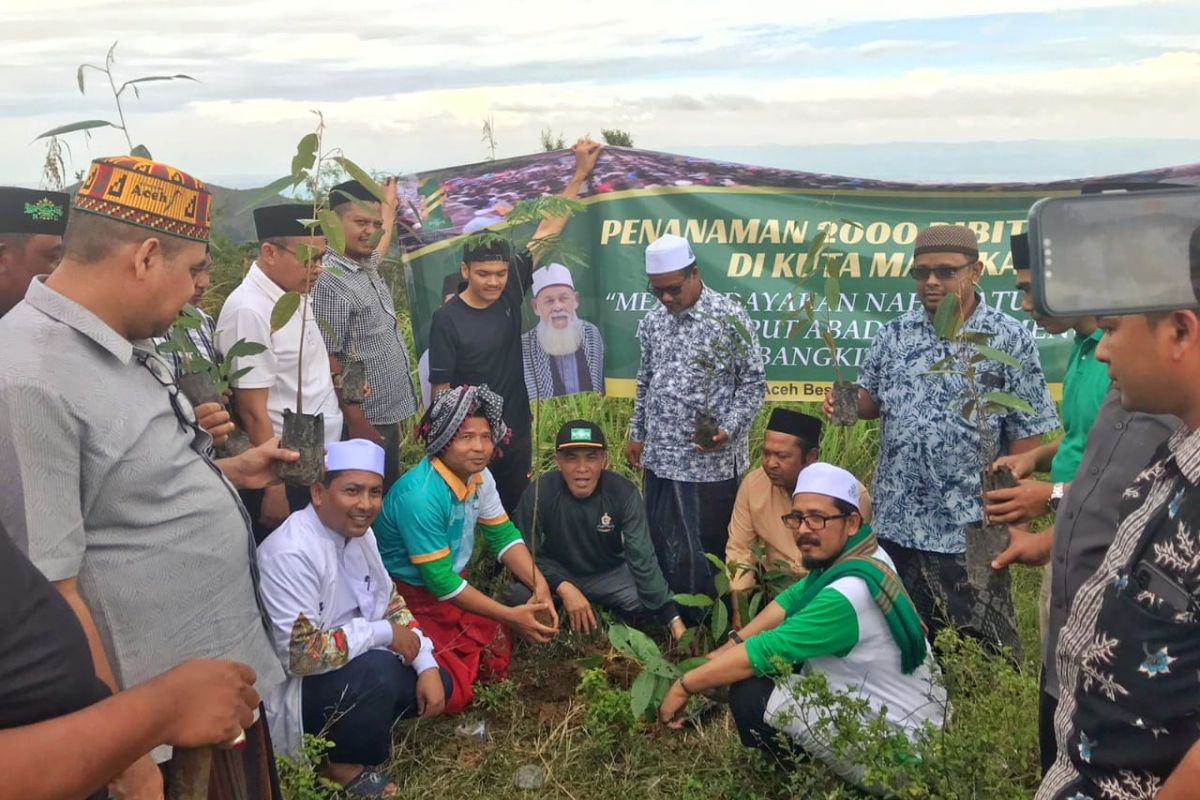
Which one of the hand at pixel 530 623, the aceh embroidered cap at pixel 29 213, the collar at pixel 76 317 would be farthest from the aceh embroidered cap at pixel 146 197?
the hand at pixel 530 623

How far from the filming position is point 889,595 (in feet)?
10.9

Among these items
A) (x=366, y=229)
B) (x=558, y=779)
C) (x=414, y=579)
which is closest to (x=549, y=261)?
(x=366, y=229)

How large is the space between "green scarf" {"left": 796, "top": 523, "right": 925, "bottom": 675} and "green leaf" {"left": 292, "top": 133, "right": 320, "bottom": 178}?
2.15 m

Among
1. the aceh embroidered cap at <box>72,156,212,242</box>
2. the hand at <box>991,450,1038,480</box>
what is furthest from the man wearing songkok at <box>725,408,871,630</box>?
the aceh embroidered cap at <box>72,156,212,242</box>

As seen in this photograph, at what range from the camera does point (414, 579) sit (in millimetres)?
4355

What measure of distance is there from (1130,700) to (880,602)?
1721 millimetres

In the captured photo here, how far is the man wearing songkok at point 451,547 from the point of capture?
4242mm

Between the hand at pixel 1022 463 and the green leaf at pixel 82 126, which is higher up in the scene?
the green leaf at pixel 82 126

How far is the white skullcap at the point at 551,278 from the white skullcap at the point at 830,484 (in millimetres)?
2302

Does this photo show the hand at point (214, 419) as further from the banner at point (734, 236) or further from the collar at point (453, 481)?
the banner at point (734, 236)

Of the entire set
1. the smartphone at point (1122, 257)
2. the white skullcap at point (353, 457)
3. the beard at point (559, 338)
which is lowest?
the white skullcap at point (353, 457)

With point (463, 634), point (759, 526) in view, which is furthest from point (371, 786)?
point (759, 526)

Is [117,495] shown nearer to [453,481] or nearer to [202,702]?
[202,702]

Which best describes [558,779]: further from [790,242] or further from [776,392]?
[790,242]
